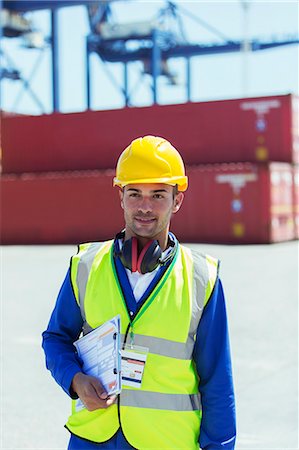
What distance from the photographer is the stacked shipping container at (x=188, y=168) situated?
60.4 feet

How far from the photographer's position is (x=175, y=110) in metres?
20.0

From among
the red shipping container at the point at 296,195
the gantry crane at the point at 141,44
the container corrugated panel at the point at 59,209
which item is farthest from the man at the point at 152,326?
the gantry crane at the point at 141,44

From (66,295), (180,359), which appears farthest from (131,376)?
(66,295)

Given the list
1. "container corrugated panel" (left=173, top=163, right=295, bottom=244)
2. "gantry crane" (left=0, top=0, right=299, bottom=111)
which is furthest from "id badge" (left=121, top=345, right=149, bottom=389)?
"gantry crane" (left=0, top=0, right=299, bottom=111)

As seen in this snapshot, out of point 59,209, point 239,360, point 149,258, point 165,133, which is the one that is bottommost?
point 239,360

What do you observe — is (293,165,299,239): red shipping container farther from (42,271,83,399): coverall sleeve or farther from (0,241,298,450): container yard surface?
(42,271,83,399): coverall sleeve


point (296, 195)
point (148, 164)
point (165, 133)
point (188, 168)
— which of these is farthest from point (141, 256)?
point (165, 133)

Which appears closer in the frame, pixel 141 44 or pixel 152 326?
pixel 152 326

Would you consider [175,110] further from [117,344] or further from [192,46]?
[192,46]

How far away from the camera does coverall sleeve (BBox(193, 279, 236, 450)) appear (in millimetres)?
2020

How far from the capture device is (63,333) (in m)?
2.10

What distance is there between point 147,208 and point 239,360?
398cm

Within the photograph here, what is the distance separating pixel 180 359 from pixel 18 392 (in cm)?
315

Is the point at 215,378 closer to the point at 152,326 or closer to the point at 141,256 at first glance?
the point at 152,326
